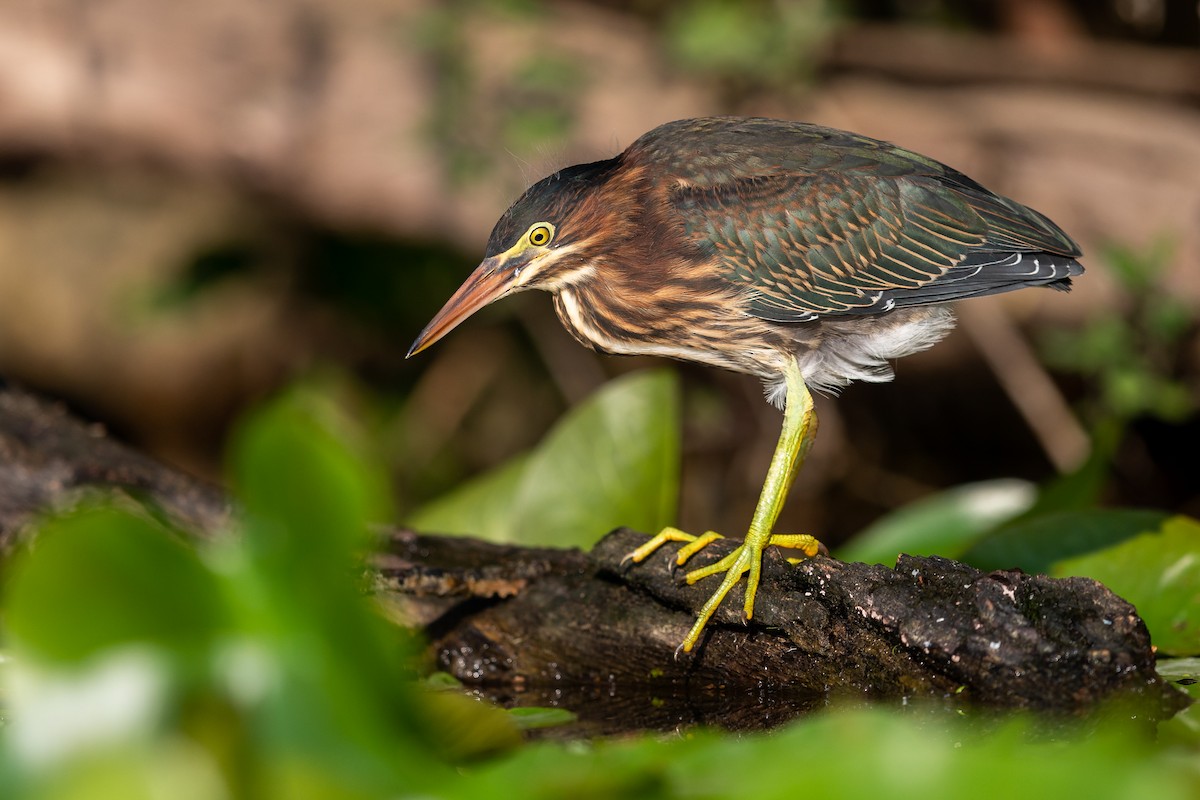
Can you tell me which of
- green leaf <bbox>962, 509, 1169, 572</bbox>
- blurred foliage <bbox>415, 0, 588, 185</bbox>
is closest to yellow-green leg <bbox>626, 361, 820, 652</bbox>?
green leaf <bbox>962, 509, 1169, 572</bbox>

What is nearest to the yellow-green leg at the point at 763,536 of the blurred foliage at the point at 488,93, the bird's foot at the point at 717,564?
the bird's foot at the point at 717,564

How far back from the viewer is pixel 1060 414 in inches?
245

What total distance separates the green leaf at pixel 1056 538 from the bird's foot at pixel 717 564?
476mm

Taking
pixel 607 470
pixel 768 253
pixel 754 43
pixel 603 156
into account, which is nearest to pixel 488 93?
pixel 603 156

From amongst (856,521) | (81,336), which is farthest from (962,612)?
(81,336)

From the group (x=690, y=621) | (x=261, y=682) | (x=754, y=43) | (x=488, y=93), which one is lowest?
(x=690, y=621)

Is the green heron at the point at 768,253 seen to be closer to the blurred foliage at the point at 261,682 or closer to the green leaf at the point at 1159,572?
the green leaf at the point at 1159,572

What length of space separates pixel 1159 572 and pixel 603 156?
3651 millimetres

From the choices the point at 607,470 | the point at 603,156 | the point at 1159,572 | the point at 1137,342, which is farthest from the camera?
the point at 603,156

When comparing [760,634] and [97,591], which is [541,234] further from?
[97,591]

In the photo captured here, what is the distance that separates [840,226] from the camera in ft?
11.2

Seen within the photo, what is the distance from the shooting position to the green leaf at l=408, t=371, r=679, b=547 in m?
3.78

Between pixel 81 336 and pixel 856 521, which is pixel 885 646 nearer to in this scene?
pixel 856 521

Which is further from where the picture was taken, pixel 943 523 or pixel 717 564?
pixel 943 523
